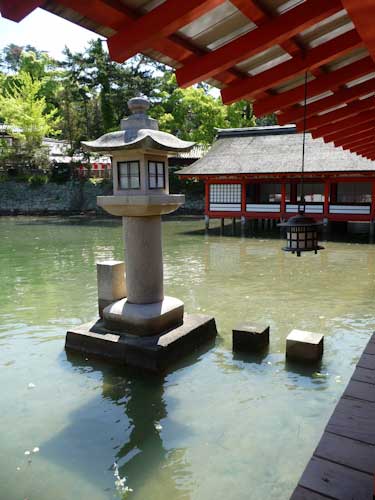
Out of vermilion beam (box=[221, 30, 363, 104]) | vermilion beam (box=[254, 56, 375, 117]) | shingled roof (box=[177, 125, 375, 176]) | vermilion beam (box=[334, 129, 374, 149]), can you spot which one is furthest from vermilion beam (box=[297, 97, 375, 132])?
shingled roof (box=[177, 125, 375, 176])

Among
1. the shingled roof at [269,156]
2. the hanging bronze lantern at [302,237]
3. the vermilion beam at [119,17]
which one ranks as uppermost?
the shingled roof at [269,156]

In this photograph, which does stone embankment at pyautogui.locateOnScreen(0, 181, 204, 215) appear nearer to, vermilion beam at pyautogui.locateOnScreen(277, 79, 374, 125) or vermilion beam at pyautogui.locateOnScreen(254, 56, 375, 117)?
vermilion beam at pyautogui.locateOnScreen(277, 79, 374, 125)

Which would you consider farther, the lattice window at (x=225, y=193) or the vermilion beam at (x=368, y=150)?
the lattice window at (x=225, y=193)

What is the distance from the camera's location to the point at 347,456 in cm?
314

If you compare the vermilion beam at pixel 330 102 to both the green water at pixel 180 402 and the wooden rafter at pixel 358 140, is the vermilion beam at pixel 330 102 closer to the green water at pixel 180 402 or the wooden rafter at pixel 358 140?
the wooden rafter at pixel 358 140

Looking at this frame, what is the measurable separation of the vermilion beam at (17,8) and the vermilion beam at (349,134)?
16.2ft

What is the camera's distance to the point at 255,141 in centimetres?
2270

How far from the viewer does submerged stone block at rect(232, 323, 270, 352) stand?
6.31 m

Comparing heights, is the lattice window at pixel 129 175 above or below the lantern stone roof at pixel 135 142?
below

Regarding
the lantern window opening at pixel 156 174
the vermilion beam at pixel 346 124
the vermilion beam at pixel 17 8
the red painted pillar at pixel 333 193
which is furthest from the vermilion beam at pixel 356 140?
the red painted pillar at pixel 333 193

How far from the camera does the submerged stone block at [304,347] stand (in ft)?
19.3

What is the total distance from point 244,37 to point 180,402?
13.1 ft

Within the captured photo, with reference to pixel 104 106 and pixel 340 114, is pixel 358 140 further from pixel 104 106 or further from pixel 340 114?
pixel 104 106

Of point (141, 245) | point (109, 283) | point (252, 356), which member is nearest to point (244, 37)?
point (141, 245)
